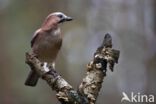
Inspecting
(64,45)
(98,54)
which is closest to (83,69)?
(64,45)

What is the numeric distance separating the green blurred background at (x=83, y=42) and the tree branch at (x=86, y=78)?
13.7 inches

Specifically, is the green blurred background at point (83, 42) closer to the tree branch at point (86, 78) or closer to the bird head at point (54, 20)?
the bird head at point (54, 20)

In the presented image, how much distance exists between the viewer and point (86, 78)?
65 cm

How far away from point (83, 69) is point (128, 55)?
12 centimetres

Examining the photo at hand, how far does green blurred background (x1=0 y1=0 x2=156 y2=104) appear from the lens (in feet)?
3.40

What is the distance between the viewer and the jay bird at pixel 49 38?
39.2 inches

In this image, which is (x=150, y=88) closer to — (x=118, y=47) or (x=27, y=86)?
(x=118, y=47)

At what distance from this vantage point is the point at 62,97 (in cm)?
61

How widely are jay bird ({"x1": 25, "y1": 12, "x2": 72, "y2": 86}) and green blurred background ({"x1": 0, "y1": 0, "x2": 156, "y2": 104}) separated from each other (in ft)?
0.10

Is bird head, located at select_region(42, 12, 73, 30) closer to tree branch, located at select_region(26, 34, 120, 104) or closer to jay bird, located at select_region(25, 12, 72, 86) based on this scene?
jay bird, located at select_region(25, 12, 72, 86)

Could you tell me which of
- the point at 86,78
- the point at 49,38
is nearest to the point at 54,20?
the point at 49,38

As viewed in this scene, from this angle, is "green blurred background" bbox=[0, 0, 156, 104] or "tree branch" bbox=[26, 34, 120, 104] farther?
"green blurred background" bbox=[0, 0, 156, 104]

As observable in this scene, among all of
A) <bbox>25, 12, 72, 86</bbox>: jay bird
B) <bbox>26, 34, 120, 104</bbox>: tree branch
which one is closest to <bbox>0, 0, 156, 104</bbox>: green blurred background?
<bbox>25, 12, 72, 86</bbox>: jay bird

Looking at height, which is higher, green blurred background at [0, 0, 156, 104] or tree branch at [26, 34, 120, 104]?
green blurred background at [0, 0, 156, 104]
